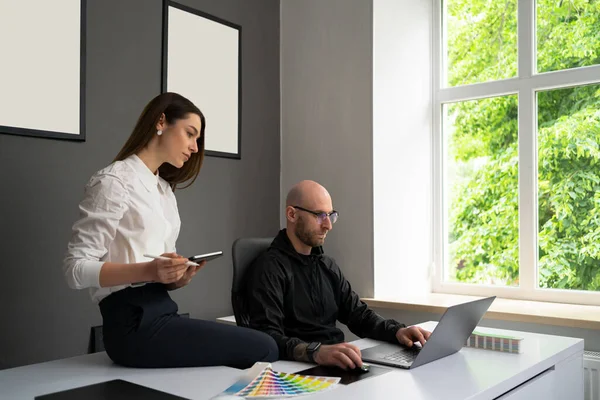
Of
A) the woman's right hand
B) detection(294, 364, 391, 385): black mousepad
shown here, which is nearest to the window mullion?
detection(294, 364, 391, 385): black mousepad

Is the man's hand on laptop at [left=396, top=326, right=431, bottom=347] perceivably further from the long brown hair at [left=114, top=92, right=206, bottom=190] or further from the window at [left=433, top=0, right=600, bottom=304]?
the window at [left=433, top=0, right=600, bottom=304]

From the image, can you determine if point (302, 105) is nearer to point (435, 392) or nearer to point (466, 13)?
point (466, 13)

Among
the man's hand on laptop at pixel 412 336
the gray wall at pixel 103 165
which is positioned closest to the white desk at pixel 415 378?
the man's hand on laptop at pixel 412 336

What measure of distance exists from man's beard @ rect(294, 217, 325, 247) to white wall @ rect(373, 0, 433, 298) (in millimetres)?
964

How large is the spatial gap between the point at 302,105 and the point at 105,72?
127 centimetres

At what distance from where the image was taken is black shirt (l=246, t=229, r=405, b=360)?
217 cm

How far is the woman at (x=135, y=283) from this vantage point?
5.60 feet

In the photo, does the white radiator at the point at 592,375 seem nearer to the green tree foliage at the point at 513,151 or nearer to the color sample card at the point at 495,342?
the green tree foliage at the point at 513,151

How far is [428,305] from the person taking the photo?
3.08m

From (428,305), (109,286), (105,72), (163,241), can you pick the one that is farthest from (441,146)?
(109,286)

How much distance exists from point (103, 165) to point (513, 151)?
2.16 metres

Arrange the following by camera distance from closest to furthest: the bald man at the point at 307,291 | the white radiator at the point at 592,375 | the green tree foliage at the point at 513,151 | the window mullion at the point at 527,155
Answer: the bald man at the point at 307,291 → the white radiator at the point at 592,375 → the green tree foliage at the point at 513,151 → the window mullion at the point at 527,155

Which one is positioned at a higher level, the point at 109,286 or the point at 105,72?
the point at 105,72

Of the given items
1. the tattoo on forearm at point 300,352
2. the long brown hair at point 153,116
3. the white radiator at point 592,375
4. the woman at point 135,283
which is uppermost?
the long brown hair at point 153,116
